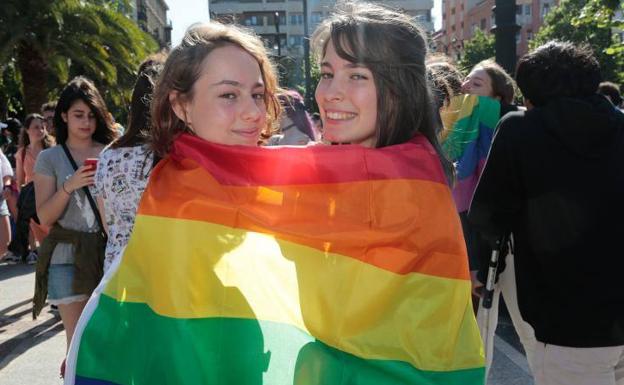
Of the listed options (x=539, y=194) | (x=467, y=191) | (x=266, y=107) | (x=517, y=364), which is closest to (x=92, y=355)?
(x=266, y=107)

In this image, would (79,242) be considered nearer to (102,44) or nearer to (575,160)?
(575,160)

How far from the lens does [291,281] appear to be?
189 cm

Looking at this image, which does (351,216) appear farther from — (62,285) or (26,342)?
(26,342)

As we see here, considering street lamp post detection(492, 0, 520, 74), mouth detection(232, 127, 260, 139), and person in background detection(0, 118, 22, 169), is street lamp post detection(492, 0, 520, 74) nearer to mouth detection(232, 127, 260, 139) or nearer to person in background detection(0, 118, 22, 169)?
mouth detection(232, 127, 260, 139)

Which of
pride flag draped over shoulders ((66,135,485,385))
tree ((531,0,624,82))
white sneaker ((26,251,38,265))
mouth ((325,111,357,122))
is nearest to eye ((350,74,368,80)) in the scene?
mouth ((325,111,357,122))

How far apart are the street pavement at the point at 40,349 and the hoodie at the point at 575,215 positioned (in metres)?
1.72

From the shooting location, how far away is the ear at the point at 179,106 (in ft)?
7.87

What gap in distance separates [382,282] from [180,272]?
0.51m

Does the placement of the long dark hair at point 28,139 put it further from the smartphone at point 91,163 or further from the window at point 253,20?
the window at point 253,20

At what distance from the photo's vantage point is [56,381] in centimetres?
502

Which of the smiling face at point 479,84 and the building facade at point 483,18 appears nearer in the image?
the smiling face at point 479,84

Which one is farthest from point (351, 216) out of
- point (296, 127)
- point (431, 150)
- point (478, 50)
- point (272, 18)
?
point (272, 18)

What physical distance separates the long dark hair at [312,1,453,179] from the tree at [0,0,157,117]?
13.1 metres

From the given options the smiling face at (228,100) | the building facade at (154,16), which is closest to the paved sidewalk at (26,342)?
the smiling face at (228,100)
